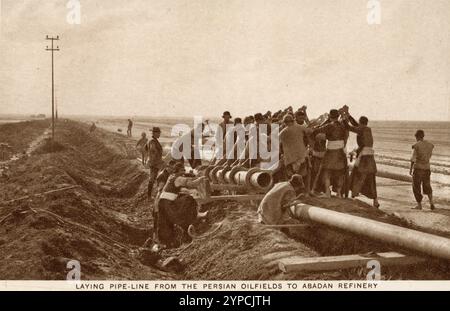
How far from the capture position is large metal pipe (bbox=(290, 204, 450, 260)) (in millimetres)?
6777

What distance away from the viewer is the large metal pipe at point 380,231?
6.78 meters

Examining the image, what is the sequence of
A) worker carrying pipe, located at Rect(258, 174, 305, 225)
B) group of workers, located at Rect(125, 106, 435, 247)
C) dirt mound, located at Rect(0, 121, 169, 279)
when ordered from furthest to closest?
group of workers, located at Rect(125, 106, 435, 247)
worker carrying pipe, located at Rect(258, 174, 305, 225)
dirt mound, located at Rect(0, 121, 169, 279)

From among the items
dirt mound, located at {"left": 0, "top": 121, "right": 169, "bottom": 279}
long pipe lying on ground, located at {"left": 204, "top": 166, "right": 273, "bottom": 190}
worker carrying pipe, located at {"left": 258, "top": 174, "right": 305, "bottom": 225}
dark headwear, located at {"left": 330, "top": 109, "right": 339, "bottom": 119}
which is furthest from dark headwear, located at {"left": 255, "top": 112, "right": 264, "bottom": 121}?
dirt mound, located at {"left": 0, "top": 121, "right": 169, "bottom": 279}

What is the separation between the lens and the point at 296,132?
413 inches

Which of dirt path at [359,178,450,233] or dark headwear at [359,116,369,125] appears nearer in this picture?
dirt path at [359,178,450,233]

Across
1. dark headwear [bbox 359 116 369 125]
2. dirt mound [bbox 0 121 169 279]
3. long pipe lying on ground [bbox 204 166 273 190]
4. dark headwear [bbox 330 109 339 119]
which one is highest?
dark headwear [bbox 330 109 339 119]

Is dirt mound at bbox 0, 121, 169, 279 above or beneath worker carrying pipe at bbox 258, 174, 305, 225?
beneath

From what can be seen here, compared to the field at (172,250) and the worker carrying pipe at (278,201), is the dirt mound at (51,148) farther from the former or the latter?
the worker carrying pipe at (278,201)

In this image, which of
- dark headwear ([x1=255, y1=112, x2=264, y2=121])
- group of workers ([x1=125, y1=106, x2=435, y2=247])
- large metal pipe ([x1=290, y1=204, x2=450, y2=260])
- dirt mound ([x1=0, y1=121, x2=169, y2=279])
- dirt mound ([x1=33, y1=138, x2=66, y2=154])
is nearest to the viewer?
large metal pipe ([x1=290, y1=204, x2=450, y2=260])

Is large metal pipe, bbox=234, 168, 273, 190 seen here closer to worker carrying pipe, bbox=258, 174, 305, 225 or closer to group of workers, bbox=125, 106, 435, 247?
group of workers, bbox=125, 106, 435, 247

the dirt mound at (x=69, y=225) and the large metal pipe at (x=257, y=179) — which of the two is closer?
the dirt mound at (x=69, y=225)

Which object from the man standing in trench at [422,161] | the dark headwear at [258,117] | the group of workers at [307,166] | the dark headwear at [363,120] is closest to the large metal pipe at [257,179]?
the group of workers at [307,166]

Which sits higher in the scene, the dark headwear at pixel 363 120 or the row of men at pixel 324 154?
the dark headwear at pixel 363 120
